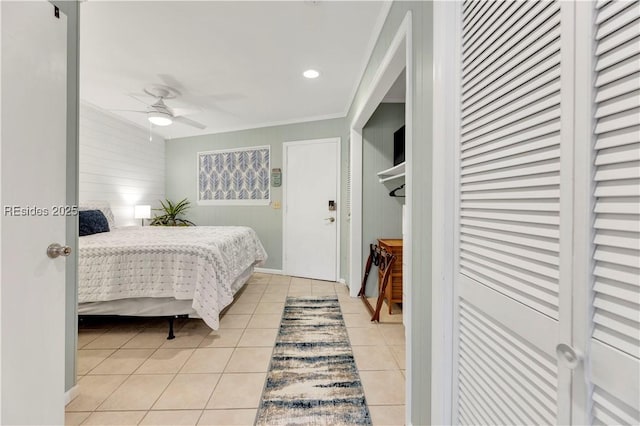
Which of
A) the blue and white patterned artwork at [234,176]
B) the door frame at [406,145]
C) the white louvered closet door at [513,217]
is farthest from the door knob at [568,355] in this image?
the blue and white patterned artwork at [234,176]

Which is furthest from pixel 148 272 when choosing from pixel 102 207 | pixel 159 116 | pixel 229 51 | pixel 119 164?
pixel 119 164

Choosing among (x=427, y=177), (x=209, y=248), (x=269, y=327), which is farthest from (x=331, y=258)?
(x=427, y=177)

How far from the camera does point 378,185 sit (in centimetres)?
338

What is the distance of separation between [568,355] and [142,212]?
202 inches

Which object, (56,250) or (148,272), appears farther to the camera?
(148,272)

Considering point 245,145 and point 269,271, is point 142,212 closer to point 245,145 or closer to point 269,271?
point 245,145

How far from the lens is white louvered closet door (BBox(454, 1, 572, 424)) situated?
603 mm

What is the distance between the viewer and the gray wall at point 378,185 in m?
3.38

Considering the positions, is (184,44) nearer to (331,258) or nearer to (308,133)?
(308,133)

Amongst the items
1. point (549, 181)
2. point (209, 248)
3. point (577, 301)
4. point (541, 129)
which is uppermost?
point (541, 129)

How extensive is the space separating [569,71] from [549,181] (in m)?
0.23

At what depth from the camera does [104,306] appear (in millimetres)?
2330

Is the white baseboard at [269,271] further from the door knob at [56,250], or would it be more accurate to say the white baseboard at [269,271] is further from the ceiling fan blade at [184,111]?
the door knob at [56,250]

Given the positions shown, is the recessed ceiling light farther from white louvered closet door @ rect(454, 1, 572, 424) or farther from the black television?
white louvered closet door @ rect(454, 1, 572, 424)
